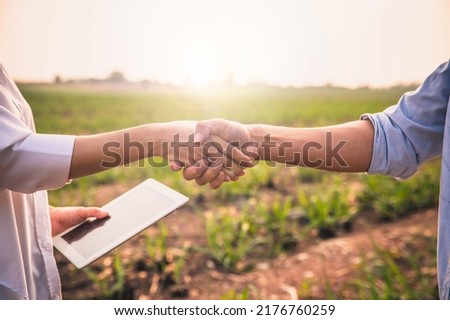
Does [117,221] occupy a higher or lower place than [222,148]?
lower

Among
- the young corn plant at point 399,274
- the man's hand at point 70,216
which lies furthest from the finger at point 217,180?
the young corn plant at point 399,274

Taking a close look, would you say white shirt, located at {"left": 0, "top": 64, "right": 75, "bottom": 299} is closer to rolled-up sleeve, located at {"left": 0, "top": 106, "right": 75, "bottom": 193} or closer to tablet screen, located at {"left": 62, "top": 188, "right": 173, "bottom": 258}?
rolled-up sleeve, located at {"left": 0, "top": 106, "right": 75, "bottom": 193}

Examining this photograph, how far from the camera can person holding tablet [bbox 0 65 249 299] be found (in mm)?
1268

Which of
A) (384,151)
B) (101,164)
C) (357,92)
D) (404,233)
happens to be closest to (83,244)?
(101,164)

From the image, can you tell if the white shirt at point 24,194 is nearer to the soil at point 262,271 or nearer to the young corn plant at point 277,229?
the soil at point 262,271

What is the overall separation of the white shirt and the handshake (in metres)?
0.13

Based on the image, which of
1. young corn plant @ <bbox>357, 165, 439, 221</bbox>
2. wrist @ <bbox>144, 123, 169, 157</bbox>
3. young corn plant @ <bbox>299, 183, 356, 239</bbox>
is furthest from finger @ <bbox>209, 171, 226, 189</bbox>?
young corn plant @ <bbox>357, 165, 439, 221</bbox>

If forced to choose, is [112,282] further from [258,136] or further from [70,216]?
[258,136]

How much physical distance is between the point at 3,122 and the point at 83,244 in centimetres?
63

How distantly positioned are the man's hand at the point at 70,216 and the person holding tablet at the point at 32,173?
0.73 ft

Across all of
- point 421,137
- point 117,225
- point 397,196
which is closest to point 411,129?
point 421,137

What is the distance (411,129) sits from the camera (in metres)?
1.65

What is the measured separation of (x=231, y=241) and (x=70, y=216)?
1701 millimetres

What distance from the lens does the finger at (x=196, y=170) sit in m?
2.21
